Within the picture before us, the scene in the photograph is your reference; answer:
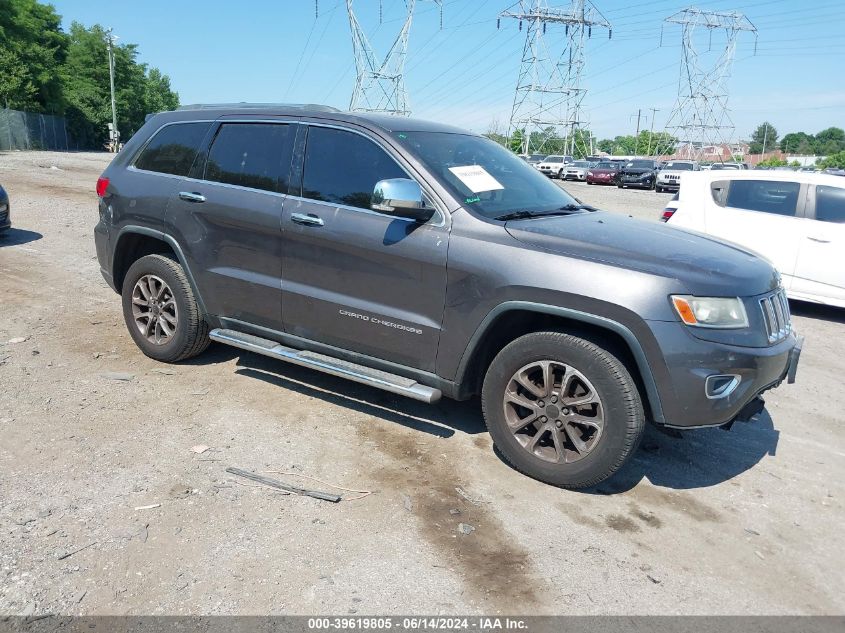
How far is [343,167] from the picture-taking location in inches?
171

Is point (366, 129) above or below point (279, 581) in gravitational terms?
above

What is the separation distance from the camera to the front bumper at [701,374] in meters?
3.32

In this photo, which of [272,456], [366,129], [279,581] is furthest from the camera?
[366,129]

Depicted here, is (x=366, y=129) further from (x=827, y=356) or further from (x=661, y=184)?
(x=661, y=184)

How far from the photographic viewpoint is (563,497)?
3.68 metres

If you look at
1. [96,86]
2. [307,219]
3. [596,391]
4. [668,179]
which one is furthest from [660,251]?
[96,86]

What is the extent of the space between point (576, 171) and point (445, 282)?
4116 centimetres

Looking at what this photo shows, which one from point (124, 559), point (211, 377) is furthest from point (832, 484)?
point (211, 377)

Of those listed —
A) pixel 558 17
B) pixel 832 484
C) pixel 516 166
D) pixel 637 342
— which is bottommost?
pixel 832 484

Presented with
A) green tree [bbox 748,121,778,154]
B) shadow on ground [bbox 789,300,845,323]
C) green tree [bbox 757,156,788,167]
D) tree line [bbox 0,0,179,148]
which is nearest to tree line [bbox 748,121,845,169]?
green tree [bbox 748,121,778,154]

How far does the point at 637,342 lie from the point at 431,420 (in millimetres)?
1701

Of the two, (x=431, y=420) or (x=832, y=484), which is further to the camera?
(x=431, y=420)

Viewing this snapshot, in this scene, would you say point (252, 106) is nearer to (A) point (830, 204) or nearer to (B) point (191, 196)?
(B) point (191, 196)

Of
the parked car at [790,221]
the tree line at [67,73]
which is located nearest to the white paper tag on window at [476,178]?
the parked car at [790,221]
